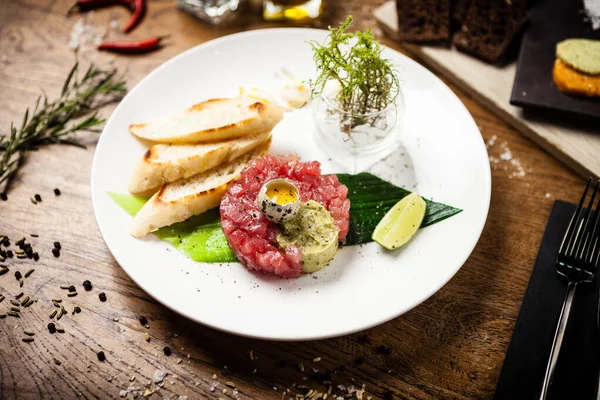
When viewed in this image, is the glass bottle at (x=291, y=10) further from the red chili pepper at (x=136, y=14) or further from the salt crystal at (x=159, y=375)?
the salt crystal at (x=159, y=375)

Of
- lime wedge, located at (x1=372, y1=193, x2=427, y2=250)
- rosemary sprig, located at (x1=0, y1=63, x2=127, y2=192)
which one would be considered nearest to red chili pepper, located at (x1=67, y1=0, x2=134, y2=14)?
rosemary sprig, located at (x1=0, y1=63, x2=127, y2=192)

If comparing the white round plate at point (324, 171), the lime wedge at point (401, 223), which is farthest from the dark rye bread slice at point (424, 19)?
the lime wedge at point (401, 223)

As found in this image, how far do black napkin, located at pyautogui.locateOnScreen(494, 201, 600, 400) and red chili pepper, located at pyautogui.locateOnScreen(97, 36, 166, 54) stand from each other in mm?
3110

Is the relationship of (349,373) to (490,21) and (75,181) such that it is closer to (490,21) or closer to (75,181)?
(75,181)

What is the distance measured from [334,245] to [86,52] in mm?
2614

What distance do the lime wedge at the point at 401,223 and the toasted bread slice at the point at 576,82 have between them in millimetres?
1369

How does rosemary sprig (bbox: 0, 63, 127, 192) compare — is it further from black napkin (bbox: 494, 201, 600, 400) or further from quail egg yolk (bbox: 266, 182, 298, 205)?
black napkin (bbox: 494, 201, 600, 400)

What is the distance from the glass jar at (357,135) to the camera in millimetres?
3180

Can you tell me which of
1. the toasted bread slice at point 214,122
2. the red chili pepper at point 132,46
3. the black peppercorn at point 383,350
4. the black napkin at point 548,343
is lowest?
the black peppercorn at point 383,350

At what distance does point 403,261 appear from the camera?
278 centimetres

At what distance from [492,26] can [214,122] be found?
2.17 m

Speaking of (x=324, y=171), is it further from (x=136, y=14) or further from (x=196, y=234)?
(x=136, y=14)

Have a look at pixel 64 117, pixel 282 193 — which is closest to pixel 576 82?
pixel 282 193

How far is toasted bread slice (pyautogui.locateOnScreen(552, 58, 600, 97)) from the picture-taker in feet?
10.9
